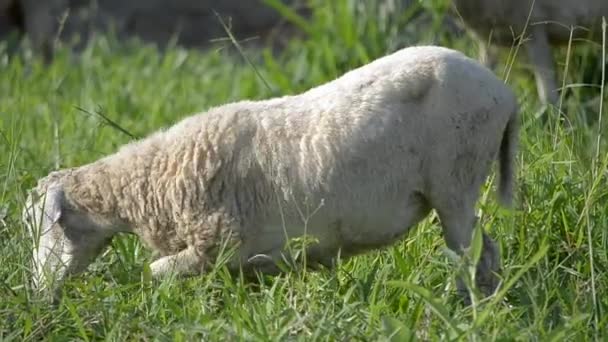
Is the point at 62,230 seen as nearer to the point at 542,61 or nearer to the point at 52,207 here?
the point at 52,207

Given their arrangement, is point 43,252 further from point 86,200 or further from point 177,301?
point 177,301

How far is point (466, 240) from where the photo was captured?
4457mm

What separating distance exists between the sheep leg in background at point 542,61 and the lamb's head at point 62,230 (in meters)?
2.65

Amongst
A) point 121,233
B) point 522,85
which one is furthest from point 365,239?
point 522,85

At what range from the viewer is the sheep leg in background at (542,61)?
21.7 feet

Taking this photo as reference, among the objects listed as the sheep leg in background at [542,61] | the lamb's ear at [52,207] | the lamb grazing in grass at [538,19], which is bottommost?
the sheep leg in background at [542,61]

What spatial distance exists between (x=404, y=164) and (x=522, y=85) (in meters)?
2.72

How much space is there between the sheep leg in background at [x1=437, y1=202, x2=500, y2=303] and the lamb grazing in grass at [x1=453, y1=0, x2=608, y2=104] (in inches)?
88.4

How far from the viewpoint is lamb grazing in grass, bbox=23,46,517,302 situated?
4363mm

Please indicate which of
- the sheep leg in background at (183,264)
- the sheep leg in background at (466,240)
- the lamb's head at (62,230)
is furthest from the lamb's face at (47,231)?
the sheep leg in background at (466,240)

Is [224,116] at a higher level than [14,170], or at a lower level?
higher

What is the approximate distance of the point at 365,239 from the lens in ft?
14.7

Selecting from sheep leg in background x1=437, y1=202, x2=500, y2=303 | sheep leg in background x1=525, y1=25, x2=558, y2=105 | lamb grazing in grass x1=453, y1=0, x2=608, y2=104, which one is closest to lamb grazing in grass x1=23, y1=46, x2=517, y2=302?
sheep leg in background x1=437, y1=202, x2=500, y2=303

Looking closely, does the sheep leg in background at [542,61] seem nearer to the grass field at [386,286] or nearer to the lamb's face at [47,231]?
the grass field at [386,286]
